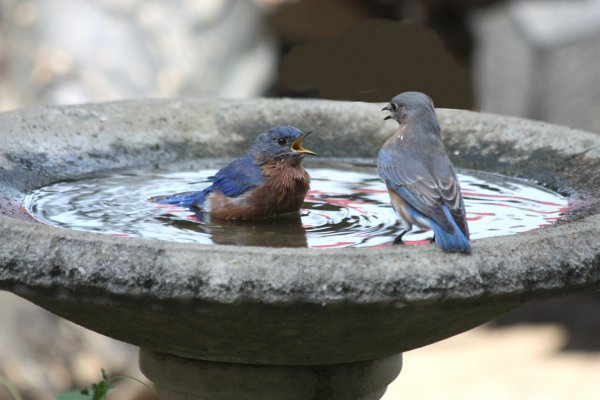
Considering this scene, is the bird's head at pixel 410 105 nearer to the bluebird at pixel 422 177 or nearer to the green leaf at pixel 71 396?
the bluebird at pixel 422 177

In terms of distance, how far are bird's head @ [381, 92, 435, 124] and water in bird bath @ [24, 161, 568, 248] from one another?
0.32 m

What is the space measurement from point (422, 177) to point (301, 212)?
682 millimetres

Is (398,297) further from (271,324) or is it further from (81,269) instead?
(81,269)

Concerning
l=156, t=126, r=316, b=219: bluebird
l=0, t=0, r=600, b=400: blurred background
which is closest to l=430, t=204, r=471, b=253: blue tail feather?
l=156, t=126, r=316, b=219: bluebird

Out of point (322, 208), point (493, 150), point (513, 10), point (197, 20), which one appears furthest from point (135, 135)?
point (513, 10)

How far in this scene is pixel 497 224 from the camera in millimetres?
3443

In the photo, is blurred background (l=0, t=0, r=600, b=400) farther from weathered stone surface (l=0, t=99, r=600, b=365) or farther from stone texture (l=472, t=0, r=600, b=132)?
weathered stone surface (l=0, t=99, r=600, b=365)

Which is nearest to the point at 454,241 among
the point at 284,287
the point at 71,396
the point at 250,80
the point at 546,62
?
the point at 284,287

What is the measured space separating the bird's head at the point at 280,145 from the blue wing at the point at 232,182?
45mm

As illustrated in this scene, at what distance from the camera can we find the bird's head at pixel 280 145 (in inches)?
144

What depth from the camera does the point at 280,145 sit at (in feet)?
12.1

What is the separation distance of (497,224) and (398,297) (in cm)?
96

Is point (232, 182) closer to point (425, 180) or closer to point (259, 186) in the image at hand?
point (259, 186)

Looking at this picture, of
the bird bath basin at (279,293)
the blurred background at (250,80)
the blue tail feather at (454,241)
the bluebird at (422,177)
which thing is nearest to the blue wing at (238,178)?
the bluebird at (422,177)
